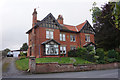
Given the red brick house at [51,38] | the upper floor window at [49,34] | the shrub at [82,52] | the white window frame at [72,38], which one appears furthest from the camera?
the white window frame at [72,38]

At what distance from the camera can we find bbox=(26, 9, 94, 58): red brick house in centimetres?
2306

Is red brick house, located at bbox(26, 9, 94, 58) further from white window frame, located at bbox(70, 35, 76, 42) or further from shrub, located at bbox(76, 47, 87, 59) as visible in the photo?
shrub, located at bbox(76, 47, 87, 59)

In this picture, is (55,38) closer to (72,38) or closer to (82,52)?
(72,38)

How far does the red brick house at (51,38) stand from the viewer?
23.1m

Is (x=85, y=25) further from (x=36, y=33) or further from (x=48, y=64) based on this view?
(x=48, y=64)

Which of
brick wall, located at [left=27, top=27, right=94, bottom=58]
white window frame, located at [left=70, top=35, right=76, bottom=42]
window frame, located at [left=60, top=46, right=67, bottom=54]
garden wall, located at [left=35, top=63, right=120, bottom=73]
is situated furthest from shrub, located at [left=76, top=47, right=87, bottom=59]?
white window frame, located at [left=70, top=35, right=76, bottom=42]

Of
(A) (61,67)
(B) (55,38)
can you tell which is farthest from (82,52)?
(A) (61,67)

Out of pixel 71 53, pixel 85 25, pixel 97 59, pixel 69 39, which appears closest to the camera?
pixel 97 59

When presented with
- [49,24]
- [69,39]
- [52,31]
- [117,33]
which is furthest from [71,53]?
[117,33]

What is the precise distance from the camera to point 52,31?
81.8 feet

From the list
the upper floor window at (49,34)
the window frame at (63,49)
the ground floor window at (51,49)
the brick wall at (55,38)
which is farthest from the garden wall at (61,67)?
the upper floor window at (49,34)

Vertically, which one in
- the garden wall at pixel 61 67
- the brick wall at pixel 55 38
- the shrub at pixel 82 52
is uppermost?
the brick wall at pixel 55 38

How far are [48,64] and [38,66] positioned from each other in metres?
1.31

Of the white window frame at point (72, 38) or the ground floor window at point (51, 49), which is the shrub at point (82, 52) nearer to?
the ground floor window at point (51, 49)
